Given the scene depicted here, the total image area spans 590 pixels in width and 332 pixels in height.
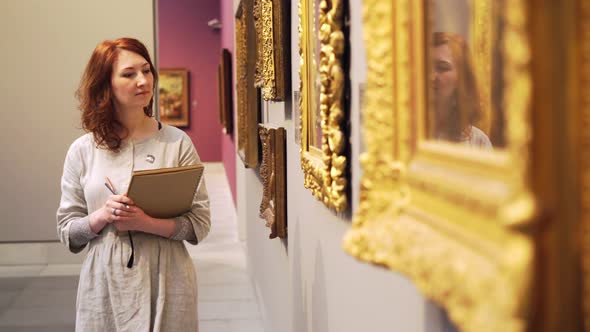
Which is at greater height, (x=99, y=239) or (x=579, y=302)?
(x=579, y=302)

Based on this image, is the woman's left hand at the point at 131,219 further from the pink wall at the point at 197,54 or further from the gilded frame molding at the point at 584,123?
the pink wall at the point at 197,54

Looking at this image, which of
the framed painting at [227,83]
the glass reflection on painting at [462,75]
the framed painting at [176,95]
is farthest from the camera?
the framed painting at [176,95]

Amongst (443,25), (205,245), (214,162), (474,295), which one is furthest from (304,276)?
(214,162)

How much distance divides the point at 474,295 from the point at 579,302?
0.10m

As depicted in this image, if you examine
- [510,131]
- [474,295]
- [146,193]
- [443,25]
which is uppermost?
[443,25]

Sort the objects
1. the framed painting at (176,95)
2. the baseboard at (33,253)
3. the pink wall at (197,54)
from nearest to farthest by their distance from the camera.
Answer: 1. the baseboard at (33,253)
2. the pink wall at (197,54)
3. the framed painting at (176,95)

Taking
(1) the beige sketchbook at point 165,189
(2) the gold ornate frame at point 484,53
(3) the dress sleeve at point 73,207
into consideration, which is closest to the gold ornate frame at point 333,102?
(2) the gold ornate frame at point 484,53

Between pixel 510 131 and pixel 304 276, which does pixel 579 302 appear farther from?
pixel 304 276

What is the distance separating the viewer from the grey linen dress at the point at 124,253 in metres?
3.79

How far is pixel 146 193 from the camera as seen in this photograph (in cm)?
369

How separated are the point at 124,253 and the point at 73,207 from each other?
1.19 feet

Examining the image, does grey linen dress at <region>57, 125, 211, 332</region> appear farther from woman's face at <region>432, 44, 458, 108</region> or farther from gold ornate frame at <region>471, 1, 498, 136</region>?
woman's face at <region>432, 44, 458, 108</region>

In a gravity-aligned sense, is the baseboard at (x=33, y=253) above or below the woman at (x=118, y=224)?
below

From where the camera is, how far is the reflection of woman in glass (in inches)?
43.0
